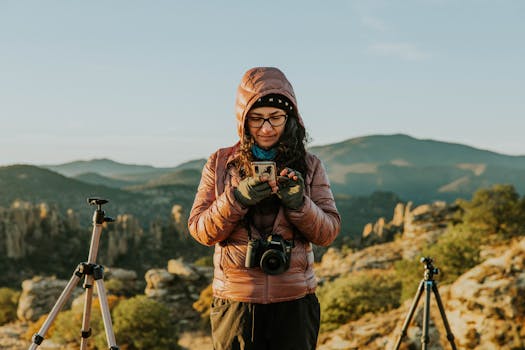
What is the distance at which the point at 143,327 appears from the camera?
1681 cm

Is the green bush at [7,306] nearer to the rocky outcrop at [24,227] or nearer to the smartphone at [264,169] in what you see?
the rocky outcrop at [24,227]

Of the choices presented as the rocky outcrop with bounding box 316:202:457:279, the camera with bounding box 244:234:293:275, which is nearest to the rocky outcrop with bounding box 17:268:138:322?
the rocky outcrop with bounding box 316:202:457:279

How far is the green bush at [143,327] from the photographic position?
16484mm

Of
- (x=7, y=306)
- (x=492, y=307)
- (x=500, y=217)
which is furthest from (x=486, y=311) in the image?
(x=7, y=306)

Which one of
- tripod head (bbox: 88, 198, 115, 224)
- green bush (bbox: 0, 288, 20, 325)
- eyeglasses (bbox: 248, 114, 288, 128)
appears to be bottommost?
green bush (bbox: 0, 288, 20, 325)

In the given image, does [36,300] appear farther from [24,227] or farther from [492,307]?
[492,307]

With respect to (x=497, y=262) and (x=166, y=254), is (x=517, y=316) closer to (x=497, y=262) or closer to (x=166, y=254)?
(x=497, y=262)

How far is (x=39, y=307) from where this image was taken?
933 inches

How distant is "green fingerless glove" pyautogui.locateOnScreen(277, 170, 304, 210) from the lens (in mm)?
2703

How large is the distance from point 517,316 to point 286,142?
6210 millimetres

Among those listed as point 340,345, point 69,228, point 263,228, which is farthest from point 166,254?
point 263,228

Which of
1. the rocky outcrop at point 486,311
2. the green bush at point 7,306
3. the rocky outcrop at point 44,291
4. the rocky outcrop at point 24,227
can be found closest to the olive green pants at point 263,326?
the rocky outcrop at point 486,311

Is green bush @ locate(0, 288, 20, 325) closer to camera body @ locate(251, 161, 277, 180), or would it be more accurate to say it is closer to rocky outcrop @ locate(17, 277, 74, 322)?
rocky outcrop @ locate(17, 277, 74, 322)

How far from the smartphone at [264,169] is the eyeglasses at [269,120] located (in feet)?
1.36
